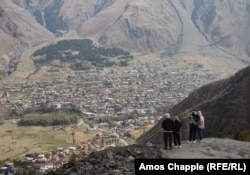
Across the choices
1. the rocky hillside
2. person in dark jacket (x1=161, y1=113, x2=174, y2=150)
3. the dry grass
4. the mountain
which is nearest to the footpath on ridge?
the rocky hillside

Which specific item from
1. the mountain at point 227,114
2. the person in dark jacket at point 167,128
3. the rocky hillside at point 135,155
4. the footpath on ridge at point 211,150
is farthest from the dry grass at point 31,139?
the person in dark jacket at point 167,128

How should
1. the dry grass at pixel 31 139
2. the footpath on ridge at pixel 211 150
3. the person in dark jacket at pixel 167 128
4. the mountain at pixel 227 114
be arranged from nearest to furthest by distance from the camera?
the footpath on ridge at pixel 211 150 → the person in dark jacket at pixel 167 128 → the mountain at pixel 227 114 → the dry grass at pixel 31 139

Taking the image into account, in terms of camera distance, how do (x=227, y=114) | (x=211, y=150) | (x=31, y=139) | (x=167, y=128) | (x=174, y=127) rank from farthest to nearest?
(x=31, y=139)
(x=227, y=114)
(x=174, y=127)
(x=167, y=128)
(x=211, y=150)

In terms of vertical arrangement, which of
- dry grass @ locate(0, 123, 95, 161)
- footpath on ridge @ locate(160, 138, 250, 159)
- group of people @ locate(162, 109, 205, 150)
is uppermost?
group of people @ locate(162, 109, 205, 150)

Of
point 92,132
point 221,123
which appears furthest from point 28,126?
point 221,123

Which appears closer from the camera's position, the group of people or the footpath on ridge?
the footpath on ridge

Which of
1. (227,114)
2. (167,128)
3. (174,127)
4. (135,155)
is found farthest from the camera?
(227,114)

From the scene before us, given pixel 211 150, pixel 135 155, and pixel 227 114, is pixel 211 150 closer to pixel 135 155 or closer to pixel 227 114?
pixel 135 155

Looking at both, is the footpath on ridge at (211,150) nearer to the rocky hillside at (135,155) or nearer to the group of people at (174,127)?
the rocky hillside at (135,155)

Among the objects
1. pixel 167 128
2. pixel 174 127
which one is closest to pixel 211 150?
pixel 174 127

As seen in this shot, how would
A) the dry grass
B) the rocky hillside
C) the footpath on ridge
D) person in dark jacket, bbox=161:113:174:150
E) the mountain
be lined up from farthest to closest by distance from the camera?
1. the dry grass
2. the mountain
3. person in dark jacket, bbox=161:113:174:150
4. the footpath on ridge
5. the rocky hillside

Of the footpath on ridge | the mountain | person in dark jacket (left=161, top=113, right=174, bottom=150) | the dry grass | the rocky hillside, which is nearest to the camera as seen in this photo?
the rocky hillside

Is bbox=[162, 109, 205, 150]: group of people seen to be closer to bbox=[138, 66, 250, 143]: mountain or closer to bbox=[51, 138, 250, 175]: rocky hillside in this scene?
bbox=[51, 138, 250, 175]: rocky hillside

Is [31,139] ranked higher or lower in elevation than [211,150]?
lower
